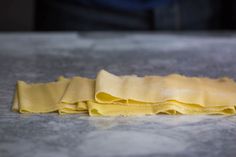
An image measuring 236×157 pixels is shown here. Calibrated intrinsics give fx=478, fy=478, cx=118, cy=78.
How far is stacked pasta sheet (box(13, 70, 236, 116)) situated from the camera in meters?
0.91

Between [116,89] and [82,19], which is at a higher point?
[82,19]

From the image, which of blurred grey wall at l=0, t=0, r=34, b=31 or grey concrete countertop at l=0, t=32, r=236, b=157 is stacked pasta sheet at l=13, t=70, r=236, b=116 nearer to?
grey concrete countertop at l=0, t=32, r=236, b=157

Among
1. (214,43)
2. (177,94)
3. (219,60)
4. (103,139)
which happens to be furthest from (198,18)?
(103,139)

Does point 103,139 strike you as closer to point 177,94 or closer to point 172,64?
point 177,94

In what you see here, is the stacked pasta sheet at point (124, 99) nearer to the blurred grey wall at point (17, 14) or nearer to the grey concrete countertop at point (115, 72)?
the grey concrete countertop at point (115, 72)

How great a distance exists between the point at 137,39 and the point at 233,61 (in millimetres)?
429

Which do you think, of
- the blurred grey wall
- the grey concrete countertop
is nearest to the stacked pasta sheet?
the grey concrete countertop

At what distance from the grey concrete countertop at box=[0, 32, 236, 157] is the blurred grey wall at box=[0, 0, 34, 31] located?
0.50 m

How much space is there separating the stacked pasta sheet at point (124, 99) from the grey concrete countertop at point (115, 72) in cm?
2

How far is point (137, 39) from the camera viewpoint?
1.70m

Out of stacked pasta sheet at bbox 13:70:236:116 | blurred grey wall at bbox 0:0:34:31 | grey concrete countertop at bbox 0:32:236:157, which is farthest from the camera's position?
blurred grey wall at bbox 0:0:34:31

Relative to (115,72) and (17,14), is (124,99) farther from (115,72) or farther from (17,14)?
(17,14)

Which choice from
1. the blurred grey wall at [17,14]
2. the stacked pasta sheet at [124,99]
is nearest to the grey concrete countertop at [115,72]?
the stacked pasta sheet at [124,99]

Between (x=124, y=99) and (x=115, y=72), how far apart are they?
0.34 m
